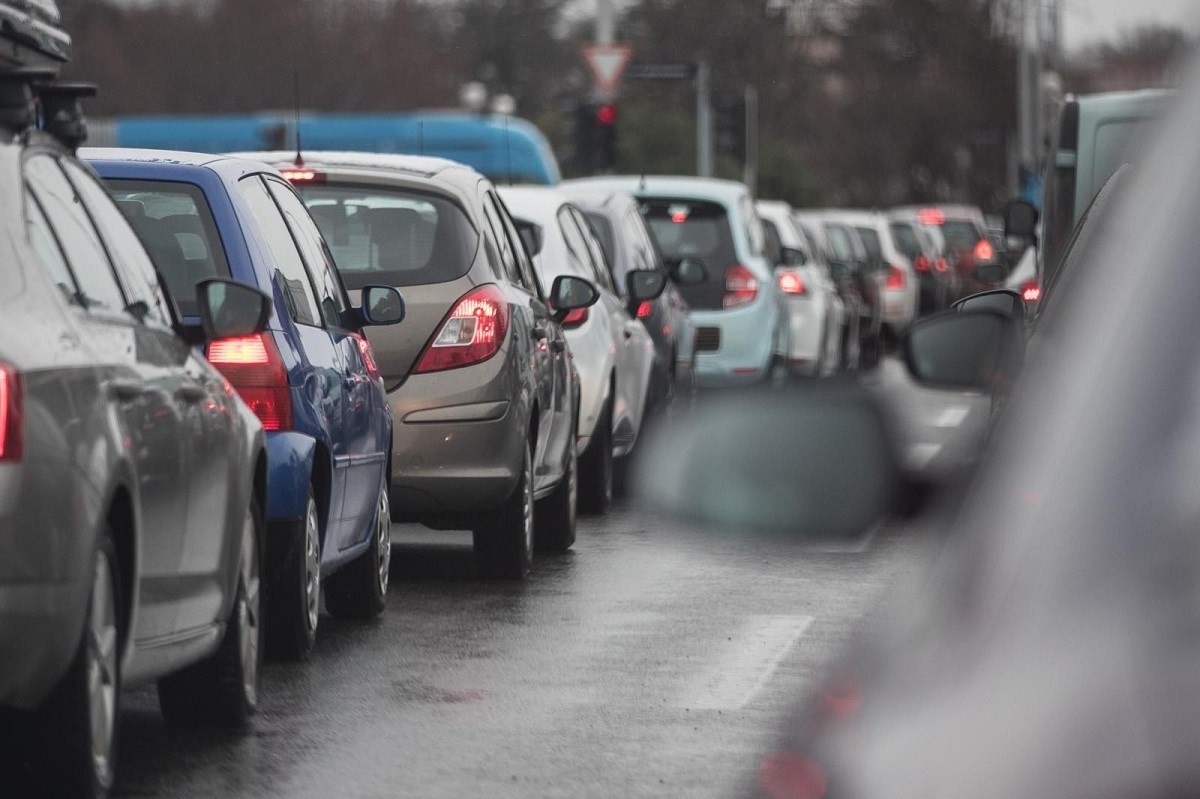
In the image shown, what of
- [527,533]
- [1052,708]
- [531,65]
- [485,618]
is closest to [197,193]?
[485,618]

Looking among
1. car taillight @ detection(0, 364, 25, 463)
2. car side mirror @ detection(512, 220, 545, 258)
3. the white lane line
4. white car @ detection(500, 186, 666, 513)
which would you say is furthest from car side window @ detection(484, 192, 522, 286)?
car taillight @ detection(0, 364, 25, 463)

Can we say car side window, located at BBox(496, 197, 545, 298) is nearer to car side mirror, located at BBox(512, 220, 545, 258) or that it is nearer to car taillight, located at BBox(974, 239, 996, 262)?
car side mirror, located at BBox(512, 220, 545, 258)

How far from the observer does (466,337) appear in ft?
33.0

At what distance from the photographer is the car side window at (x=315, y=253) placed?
860 cm

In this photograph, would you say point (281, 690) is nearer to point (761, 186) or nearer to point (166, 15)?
point (761, 186)

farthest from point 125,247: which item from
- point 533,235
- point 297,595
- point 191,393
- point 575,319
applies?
point 533,235

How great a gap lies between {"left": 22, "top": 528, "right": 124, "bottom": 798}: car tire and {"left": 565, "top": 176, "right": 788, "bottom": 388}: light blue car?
1481 centimetres

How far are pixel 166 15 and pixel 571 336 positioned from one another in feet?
201

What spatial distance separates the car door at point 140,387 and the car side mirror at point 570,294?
5.76 meters

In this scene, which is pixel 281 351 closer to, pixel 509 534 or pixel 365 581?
pixel 365 581

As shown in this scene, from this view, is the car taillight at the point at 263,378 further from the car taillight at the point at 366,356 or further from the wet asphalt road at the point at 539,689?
the car taillight at the point at 366,356

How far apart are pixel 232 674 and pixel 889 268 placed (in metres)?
31.1

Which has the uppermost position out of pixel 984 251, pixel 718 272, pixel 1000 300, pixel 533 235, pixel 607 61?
pixel 1000 300

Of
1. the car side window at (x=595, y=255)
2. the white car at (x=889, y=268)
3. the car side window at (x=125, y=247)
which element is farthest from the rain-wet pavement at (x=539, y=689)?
the white car at (x=889, y=268)
